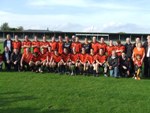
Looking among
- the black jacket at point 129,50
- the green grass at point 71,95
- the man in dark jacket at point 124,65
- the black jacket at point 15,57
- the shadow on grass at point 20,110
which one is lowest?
the shadow on grass at point 20,110

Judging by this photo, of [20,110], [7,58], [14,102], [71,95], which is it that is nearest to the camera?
[20,110]

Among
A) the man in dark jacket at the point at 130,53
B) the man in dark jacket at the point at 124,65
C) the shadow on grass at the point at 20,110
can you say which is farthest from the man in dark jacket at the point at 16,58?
the shadow on grass at the point at 20,110

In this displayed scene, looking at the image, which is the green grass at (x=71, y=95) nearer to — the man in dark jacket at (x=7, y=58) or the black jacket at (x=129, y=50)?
the black jacket at (x=129, y=50)

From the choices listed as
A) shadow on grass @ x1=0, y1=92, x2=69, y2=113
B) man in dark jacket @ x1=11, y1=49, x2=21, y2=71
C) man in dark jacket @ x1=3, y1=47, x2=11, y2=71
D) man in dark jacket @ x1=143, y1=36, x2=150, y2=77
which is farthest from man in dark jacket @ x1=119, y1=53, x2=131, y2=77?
shadow on grass @ x1=0, y1=92, x2=69, y2=113

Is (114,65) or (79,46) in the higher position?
(79,46)

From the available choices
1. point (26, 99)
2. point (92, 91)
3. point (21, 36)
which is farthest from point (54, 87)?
point (21, 36)

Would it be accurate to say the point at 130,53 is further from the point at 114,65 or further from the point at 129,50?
the point at 114,65

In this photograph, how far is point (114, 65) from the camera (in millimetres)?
15625

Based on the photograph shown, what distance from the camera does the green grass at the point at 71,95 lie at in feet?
29.9

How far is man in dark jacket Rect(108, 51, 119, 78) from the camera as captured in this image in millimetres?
15570

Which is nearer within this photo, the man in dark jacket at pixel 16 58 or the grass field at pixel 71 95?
the grass field at pixel 71 95

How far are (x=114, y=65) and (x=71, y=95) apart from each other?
5296 millimetres

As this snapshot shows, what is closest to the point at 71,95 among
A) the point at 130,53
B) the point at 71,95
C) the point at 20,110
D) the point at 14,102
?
the point at 71,95

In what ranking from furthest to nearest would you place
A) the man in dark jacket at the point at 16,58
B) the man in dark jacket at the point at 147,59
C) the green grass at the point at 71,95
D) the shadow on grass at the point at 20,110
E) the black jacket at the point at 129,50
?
the man in dark jacket at the point at 16,58
the black jacket at the point at 129,50
the man in dark jacket at the point at 147,59
the green grass at the point at 71,95
the shadow on grass at the point at 20,110
